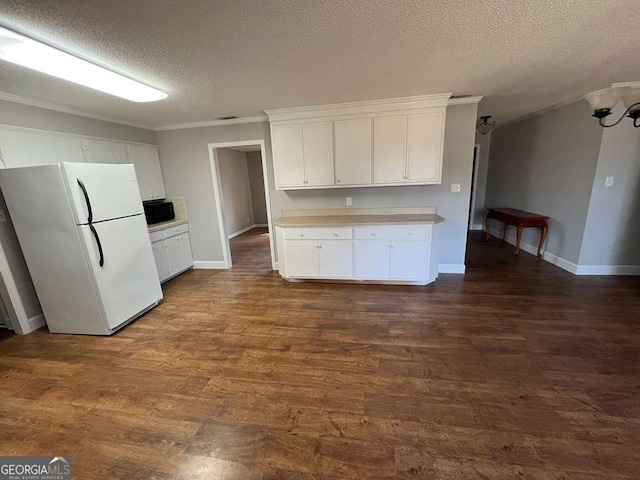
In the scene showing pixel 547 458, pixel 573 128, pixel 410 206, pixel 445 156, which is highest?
pixel 573 128

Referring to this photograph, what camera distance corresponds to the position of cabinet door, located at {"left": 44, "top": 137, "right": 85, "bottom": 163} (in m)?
2.84

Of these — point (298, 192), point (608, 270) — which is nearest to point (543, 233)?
point (608, 270)

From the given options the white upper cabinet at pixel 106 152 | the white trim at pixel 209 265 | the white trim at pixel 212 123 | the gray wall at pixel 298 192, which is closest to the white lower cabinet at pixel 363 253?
the gray wall at pixel 298 192

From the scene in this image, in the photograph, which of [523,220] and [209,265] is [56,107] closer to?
[209,265]

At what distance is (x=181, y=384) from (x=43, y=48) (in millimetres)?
2422

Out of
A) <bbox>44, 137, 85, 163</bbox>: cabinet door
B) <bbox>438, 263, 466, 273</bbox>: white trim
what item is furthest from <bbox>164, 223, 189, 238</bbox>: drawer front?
<bbox>438, 263, 466, 273</bbox>: white trim

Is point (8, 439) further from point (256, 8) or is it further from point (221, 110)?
point (221, 110)

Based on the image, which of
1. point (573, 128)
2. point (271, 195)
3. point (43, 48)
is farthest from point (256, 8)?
point (573, 128)

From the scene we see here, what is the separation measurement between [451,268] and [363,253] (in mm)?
1415

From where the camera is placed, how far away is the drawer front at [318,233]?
346cm

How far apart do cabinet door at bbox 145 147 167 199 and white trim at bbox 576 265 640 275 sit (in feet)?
20.5

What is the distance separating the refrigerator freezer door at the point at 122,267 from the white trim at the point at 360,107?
2.18 metres

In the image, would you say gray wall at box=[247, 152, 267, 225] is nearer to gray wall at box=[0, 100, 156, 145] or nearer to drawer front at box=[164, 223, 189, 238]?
drawer front at box=[164, 223, 189, 238]

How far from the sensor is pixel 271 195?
161 inches
